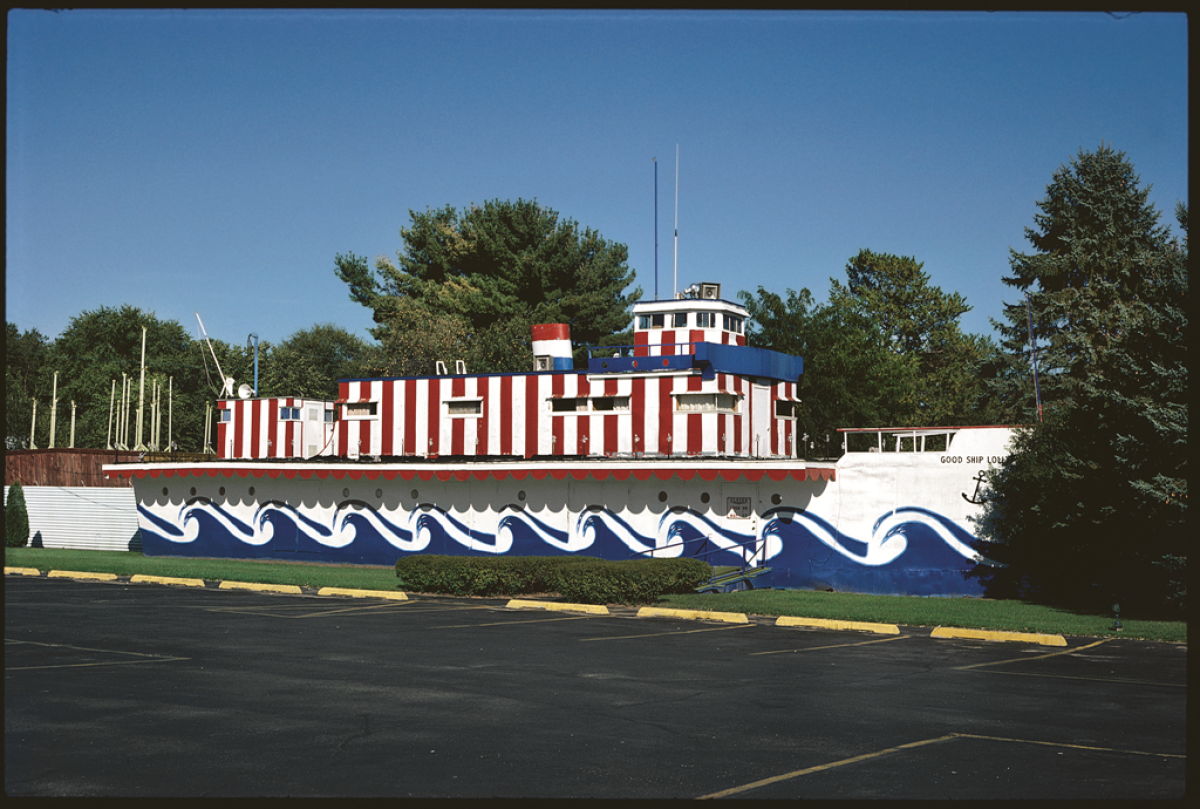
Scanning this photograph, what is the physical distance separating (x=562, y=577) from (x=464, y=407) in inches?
441

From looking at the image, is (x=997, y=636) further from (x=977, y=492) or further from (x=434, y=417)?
(x=434, y=417)

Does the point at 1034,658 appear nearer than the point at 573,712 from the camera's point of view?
No

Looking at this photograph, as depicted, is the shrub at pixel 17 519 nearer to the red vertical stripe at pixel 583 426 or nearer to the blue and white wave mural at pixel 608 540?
the blue and white wave mural at pixel 608 540

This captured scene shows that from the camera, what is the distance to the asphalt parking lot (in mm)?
8727

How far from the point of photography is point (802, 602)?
24656 millimetres

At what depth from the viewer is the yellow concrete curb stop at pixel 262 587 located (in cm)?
2742

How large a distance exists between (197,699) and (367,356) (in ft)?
183

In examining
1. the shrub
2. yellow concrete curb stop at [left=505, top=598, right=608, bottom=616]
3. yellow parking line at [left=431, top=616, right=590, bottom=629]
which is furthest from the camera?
the shrub

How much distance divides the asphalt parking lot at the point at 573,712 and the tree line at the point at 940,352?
212 inches

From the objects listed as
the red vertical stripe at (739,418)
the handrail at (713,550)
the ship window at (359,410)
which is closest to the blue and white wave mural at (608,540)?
the handrail at (713,550)

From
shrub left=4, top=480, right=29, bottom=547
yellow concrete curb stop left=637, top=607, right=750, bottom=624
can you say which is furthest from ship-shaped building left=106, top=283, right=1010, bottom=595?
shrub left=4, top=480, right=29, bottom=547

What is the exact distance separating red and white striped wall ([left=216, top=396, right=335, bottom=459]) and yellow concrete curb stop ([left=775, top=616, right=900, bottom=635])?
21202mm

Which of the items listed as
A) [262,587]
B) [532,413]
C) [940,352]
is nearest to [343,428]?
[532,413]

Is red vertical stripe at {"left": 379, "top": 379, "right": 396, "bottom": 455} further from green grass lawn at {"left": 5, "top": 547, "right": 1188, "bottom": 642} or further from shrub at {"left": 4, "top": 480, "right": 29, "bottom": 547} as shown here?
shrub at {"left": 4, "top": 480, "right": 29, "bottom": 547}
